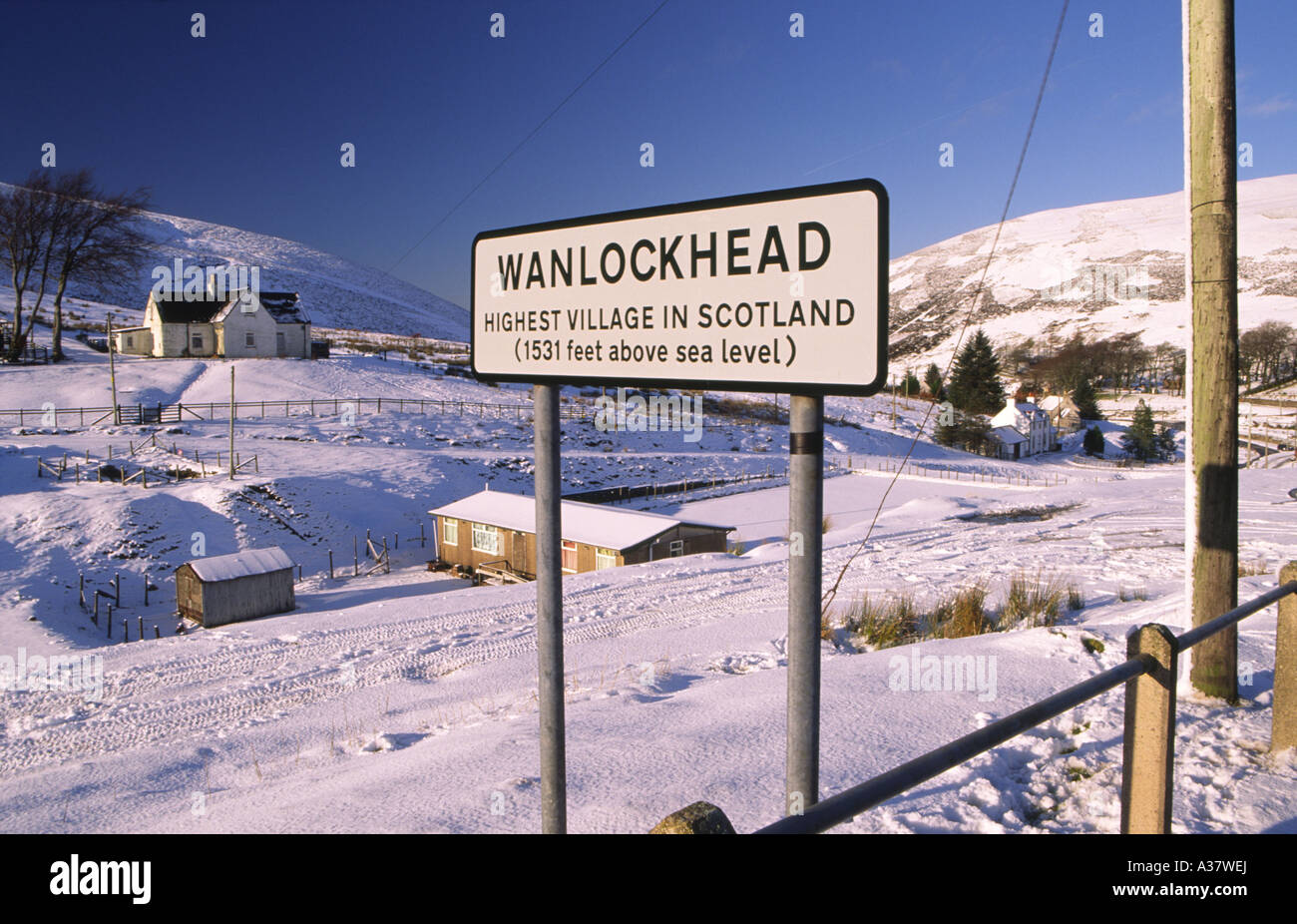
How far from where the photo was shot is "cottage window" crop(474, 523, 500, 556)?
27844 millimetres

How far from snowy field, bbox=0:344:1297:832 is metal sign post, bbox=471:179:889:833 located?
7.70 feet

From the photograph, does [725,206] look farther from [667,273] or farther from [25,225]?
[25,225]

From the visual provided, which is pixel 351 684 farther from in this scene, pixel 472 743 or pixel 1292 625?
pixel 1292 625

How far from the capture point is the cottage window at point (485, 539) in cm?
2784

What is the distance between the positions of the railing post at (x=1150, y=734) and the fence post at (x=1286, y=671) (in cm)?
189

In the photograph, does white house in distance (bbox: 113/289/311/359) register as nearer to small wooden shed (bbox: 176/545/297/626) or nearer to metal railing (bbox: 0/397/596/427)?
metal railing (bbox: 0/397/596/427)

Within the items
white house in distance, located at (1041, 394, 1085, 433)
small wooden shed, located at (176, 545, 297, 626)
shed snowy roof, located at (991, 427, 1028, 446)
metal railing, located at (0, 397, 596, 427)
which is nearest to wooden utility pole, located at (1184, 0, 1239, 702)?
small wooden shed, located at (176, 545, 297, 626)

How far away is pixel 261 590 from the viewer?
21656 millimetres

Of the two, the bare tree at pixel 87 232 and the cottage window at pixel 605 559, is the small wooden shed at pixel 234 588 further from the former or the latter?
the bare tree at pixel 87 232

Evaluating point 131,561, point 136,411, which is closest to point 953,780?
point 131,561

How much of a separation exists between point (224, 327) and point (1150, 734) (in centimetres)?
6568

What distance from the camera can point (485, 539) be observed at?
2828 centimetres

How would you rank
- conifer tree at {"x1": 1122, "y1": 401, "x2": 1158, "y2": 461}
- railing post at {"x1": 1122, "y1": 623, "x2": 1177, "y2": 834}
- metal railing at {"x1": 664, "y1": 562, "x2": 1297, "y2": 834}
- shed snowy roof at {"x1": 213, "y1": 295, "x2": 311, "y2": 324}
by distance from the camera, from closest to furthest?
1. metal railing at {"x1": 664, "y1": 562, "x2": 1297, "y2": 834}
2. railing post at {"x1": 1122, "y1": 623, "x2": 1177, "y2": 834}
3. shed snowy roof at {"x1": 213, "y1": 295, "x2": 311, "y2": 324}
4. conifer tree at {"x1": 1122, "y1": 401, "x2": 1158, "y2": 461}

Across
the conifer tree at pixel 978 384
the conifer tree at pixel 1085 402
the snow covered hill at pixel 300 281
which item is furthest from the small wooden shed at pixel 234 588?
the snow covered hill at pixel 300 281
